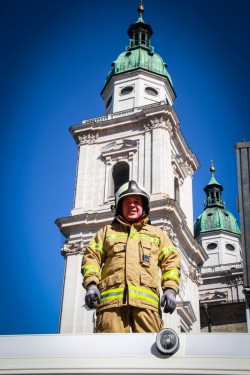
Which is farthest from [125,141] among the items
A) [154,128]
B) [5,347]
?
[5,347]

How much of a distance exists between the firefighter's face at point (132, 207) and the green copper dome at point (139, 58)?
31.2 metres

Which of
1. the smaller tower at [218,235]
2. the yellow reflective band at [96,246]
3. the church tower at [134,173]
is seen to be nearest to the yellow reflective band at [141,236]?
the yellow reflective band at [96,246]

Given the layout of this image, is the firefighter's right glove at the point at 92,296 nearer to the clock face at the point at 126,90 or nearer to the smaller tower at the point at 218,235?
the clock face at the point at 126,90

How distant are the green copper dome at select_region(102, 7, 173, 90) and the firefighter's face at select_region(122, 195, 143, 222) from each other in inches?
1230

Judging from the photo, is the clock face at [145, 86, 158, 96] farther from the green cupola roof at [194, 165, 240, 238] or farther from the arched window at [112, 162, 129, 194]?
the green cupola roof at [194, 165, 240, 238]

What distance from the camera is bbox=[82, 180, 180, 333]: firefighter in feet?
20.0

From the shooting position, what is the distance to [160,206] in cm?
2794

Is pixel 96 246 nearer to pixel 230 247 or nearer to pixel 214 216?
pixel 230 247

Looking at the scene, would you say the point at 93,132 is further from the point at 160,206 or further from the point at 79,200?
the point at 160,206

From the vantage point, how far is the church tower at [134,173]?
27781mm

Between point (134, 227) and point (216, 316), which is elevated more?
point (216, 316)

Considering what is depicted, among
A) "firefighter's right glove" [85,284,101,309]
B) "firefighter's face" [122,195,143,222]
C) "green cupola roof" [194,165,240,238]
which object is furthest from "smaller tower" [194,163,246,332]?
"firefighter's right glove" [85,284,101,309]

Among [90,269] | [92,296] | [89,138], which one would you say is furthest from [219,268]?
[92,296]

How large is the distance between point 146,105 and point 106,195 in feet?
19.3
